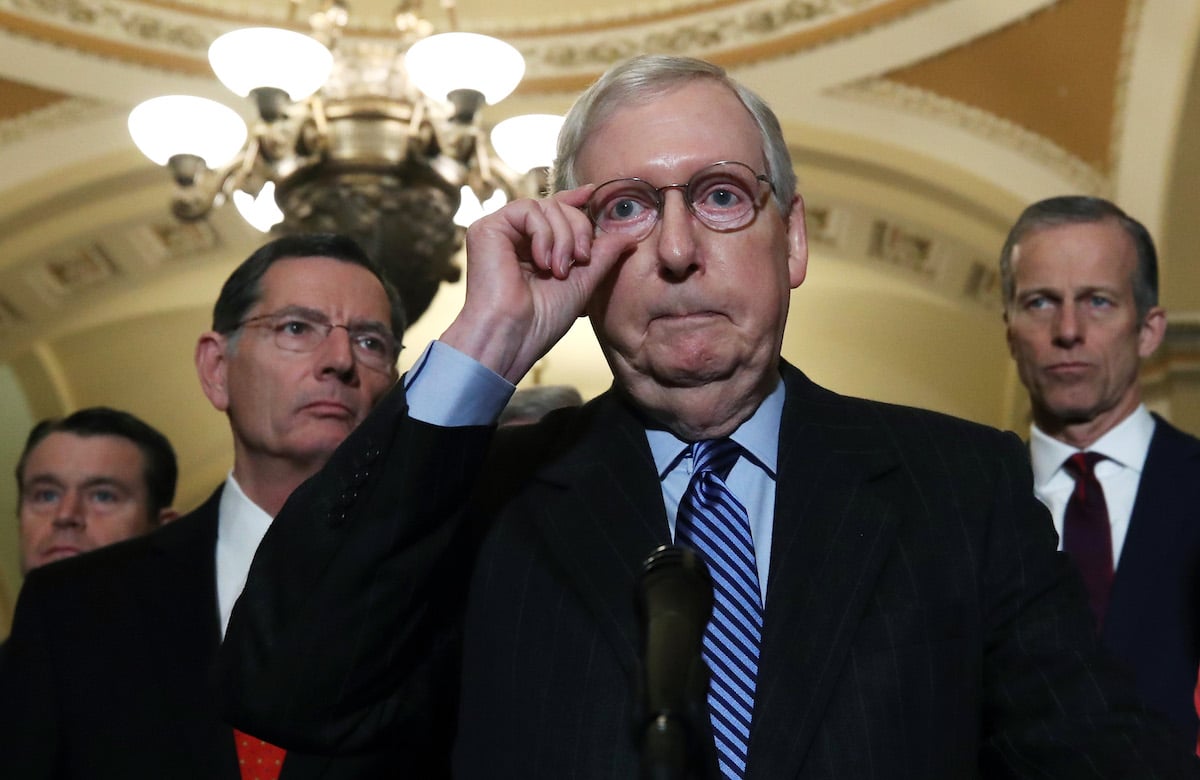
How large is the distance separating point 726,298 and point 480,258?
269mm

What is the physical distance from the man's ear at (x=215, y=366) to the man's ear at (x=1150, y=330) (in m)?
1.76

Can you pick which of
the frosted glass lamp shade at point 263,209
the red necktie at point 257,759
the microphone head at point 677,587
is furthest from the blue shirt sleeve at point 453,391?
the frosted glass lamp shade at point 263,209

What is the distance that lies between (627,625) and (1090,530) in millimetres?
1509

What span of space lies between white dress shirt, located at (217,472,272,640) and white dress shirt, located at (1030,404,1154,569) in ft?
4.50

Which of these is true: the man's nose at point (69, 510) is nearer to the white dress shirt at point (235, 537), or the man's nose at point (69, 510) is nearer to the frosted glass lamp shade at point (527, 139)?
the white dress shirt at point (235, 537)

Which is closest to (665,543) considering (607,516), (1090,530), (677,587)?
(607,516)

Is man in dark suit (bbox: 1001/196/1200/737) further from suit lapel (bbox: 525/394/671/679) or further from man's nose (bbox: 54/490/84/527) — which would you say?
man's nose (bbox: 54/490/84/527)

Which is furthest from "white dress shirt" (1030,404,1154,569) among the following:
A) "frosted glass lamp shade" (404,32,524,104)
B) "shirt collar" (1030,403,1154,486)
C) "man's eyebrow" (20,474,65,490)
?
"frosted glass lamp shade" (404,32,524,104)

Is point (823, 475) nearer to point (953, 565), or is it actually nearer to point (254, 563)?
point (953, 565)

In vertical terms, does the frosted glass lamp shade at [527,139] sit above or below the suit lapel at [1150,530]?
above

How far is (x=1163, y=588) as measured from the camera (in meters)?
2.56

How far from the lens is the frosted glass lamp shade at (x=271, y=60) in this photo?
5.26 metres

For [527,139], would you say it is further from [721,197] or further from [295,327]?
[721,197]

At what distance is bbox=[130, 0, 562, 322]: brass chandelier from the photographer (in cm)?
550
